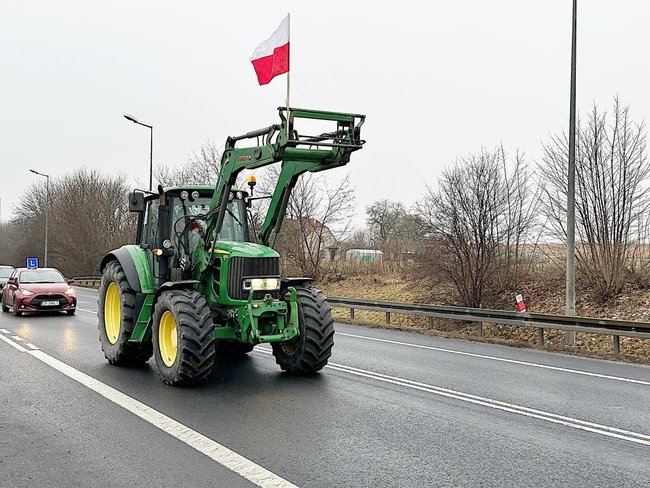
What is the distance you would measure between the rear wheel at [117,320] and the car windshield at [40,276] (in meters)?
10.0

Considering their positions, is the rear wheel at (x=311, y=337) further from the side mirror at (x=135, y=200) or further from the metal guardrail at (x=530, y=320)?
the metal guardrail at (x=530, y=320)

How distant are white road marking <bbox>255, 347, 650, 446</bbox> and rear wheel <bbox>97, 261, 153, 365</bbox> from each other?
9.91 ft

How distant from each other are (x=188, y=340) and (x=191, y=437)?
83.1 inches

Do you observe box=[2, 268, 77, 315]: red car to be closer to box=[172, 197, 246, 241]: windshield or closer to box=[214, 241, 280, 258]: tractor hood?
box=[172, 197, 246, 241]: windshield

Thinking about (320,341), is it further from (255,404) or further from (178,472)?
(178,472)

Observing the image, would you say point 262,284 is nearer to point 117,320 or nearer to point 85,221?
point 117,320

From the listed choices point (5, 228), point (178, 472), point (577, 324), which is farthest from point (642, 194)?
point (5, 228)

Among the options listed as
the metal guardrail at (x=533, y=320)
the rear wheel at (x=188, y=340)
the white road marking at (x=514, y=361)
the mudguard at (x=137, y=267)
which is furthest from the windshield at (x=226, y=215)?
the metal guardrail at (x=533, y=320)

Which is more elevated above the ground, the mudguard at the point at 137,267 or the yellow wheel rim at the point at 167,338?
the mudguard at the point at 137,267

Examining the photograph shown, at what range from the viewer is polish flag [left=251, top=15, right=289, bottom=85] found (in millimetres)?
9273

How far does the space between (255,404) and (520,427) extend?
115 inches

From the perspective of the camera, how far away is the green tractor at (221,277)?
26.7 feet

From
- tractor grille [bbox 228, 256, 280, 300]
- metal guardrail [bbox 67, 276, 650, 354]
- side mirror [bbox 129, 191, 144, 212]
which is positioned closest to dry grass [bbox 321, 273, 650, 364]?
metal guardrail [bbox 67, 276, 650, 354]

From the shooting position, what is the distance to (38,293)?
1895 centimetres
